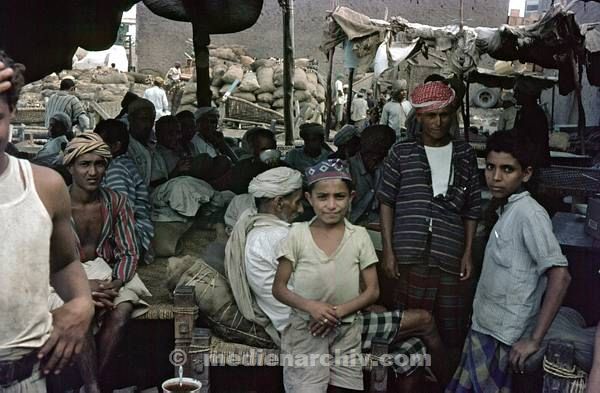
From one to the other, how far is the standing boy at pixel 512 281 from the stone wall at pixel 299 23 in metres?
14.3

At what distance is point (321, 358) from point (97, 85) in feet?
62.8

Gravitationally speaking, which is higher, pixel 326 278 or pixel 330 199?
pixel 330 199

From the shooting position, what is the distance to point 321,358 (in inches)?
113

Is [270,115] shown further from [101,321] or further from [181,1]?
[101,321]

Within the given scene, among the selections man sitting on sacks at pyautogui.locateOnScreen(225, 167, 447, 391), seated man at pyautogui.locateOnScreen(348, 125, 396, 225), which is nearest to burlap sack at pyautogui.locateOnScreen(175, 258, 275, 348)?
man sitting on sacks at pyautogui.locateOnScreen(225, 167, 447, 391)

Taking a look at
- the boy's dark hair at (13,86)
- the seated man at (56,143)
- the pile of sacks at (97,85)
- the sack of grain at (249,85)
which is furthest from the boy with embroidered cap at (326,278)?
the pile of sacks at (97,85)

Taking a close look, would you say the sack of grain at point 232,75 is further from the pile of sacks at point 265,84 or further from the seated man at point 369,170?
the seated man at point 369,170

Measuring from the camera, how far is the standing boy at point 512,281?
2.68 m

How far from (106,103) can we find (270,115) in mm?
4902

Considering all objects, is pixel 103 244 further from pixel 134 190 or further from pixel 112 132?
pixel 112 132

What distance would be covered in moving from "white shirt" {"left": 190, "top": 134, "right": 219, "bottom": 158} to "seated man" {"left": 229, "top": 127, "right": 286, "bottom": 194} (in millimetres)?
593

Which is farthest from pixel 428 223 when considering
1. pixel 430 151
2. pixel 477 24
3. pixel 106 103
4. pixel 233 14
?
pixel 106 103

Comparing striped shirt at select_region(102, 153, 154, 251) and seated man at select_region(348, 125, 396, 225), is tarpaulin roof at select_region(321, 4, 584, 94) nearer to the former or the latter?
seated man at select_region(348, 125, 396, 225)

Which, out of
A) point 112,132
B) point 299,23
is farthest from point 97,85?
point 112,132
